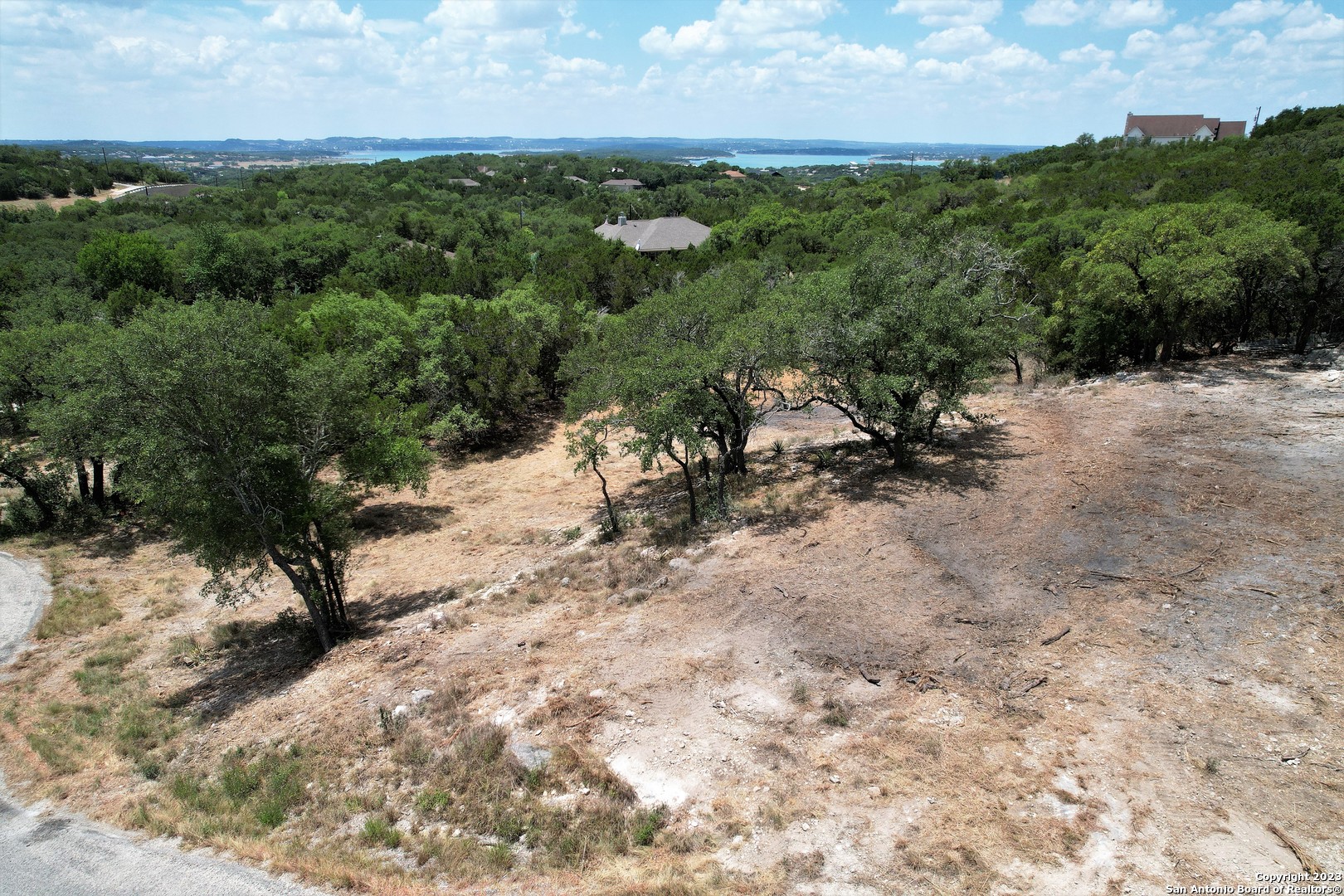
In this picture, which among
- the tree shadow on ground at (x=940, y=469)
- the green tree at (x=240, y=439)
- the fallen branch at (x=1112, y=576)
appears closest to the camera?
the green tree at (x=240, y=439)

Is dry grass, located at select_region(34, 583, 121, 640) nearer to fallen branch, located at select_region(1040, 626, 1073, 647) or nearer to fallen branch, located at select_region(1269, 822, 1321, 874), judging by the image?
fallen branch, located at select_region(1040, 626, 1073, 647)

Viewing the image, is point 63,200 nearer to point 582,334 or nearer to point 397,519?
point 582,334

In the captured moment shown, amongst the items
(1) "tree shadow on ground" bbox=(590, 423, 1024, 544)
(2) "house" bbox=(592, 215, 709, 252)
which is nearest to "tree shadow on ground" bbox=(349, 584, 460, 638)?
(1) "tree shadow on ground" bbox=(590, 423, 1024, 544)

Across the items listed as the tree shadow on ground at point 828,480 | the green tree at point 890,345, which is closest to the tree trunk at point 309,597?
the tree shadow on ground at point 828,480

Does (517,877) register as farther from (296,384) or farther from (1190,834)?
(296,384)

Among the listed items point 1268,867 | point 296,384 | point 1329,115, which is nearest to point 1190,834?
point 1268,867

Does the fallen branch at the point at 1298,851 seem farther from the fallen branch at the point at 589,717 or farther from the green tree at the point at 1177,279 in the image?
the green tree at the point at 1177,279
